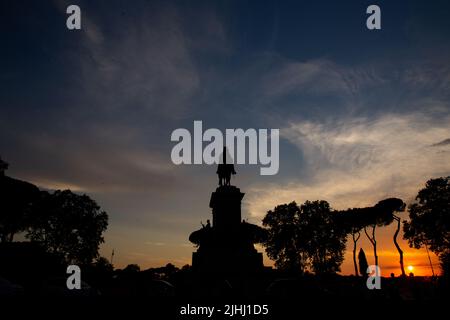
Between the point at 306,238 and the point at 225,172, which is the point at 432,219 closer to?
the point at 306,238

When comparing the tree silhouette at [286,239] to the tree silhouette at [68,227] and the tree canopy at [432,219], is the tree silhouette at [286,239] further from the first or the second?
the tree silhouette at [68,227]

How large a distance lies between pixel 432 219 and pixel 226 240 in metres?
30.5

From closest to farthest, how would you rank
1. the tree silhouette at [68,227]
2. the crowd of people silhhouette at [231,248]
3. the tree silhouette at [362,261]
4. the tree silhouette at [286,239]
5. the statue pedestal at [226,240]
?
1. the crowd of people silhhouette at [231,248]
2. the statue pedestal at [226,240]
3. the tree silhouette at [362,261]
4. the tree silhouette at [68,227]
5. the tree silhouette at [286,239]

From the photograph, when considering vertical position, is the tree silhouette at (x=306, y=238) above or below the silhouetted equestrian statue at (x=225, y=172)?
below

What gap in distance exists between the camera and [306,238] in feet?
177

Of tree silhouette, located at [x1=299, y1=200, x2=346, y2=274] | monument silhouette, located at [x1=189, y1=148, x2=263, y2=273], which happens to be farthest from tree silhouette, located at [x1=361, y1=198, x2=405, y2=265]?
monument silhouette, located at [x1=189, y1=148, x2=263, y2=273]

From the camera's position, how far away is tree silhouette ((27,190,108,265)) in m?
46.9

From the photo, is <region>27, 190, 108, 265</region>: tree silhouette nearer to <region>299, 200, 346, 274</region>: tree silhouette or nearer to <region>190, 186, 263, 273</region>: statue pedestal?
<region>190, 186, 263, 273</region>: statue pedestal

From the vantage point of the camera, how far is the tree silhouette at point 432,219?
3783 cm

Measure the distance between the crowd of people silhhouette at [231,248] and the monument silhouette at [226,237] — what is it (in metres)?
0.10

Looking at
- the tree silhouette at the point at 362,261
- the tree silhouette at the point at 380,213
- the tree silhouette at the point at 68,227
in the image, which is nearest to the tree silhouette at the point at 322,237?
the tree silhouette at the point at 380,213

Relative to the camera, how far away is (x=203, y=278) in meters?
24.7
